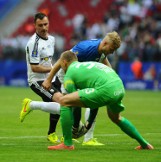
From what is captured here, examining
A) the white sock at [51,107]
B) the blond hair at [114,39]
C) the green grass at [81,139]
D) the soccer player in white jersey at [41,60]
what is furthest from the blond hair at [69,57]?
the soccer player in white jersey at [41,60]

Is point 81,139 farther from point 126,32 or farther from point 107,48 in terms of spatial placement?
point 126,32

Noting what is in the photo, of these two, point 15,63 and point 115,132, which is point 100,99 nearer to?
point 115,132

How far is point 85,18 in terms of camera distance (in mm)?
36031

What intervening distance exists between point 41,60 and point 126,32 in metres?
21.2

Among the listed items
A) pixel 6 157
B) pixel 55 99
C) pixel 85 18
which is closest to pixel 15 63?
pixel 85 18

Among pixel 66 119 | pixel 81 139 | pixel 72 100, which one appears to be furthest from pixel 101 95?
pixel 81 139

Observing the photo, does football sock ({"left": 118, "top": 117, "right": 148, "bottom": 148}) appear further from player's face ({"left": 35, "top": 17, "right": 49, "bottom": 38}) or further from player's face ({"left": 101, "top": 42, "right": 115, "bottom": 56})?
player's face ({"left": 35, "top": 17, "right": 49, "bottom": 38})

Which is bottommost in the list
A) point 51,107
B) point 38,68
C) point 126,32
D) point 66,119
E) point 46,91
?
point 126,32

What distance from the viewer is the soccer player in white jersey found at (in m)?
12.6

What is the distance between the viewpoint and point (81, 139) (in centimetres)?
1326

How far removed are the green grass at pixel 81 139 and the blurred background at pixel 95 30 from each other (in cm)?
1028

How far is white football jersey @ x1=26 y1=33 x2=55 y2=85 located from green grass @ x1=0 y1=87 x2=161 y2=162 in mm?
1182

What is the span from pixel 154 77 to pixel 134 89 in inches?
53.0

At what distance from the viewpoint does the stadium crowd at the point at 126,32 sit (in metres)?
32.7
